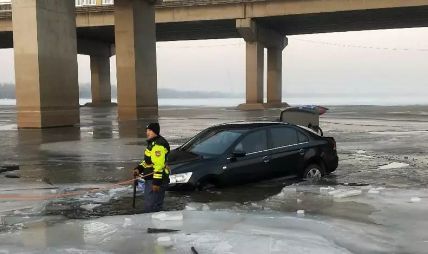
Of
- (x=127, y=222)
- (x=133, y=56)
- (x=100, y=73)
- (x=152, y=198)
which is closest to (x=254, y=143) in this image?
(x=152, y=198)

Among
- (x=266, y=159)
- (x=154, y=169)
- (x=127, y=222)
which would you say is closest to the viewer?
(x=127, y=222)

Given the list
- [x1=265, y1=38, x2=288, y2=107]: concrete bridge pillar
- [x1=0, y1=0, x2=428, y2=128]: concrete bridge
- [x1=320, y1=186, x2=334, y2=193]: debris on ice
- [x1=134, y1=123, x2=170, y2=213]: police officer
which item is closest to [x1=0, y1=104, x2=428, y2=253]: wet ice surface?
[x1=320, y1=186, x2=334, y2=193]: debris on ice

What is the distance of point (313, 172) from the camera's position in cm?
1029

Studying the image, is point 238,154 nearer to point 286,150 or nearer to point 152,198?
point 286,150

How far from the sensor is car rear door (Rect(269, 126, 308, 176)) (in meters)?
9.69

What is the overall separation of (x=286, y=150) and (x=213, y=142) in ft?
5.01

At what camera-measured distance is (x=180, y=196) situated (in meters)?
8.49

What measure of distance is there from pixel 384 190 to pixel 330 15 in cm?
4529

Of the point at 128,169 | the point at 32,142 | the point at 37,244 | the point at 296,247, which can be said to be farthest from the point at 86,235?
the point at 32,142

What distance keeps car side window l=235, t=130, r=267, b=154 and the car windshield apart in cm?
16

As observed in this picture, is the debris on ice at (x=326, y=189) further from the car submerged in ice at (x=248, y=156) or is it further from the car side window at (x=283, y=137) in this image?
the car side window at (x=283, y=137)

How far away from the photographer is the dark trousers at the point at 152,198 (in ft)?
23.9

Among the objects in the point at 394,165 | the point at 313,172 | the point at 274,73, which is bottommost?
the point at 394,165

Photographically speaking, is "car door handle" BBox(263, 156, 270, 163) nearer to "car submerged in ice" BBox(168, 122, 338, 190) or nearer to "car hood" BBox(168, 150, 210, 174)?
"car submerged in ice" BBox(168, 122, 338, 190)
